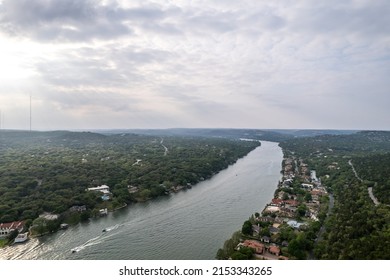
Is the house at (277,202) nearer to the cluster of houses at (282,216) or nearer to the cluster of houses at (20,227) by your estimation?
the cluster of houses at (282,216)

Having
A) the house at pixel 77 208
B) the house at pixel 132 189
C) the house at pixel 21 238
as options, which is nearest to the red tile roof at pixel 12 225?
the house at pixel 21 238

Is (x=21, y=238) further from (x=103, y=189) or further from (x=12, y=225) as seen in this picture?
(x=103, y=189)

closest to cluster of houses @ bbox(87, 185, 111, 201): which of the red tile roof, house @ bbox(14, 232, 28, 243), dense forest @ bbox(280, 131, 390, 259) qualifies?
the red tile roof

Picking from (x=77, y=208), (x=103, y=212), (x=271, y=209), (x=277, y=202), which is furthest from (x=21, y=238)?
(x=277, y=202)

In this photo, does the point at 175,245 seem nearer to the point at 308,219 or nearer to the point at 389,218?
the point at 308,219

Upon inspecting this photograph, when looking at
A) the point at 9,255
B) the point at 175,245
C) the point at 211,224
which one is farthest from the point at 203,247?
the point at 9,255
